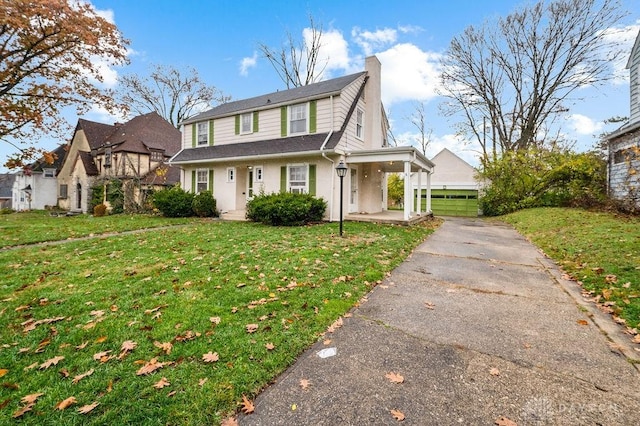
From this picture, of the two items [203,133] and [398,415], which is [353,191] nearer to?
[203,133]

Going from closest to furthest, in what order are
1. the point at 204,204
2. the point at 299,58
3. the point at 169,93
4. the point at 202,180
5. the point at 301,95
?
the point at 301,95, the point at 204,204, the point at 202,180, the point at 299,58, the point at 169,93

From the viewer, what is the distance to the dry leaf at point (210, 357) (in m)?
2.45

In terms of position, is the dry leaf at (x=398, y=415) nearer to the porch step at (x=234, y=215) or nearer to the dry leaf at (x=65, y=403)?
the dry leaf at (x=65, y=403)

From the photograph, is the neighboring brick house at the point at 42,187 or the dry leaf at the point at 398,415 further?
the neighboring brick house at the point at 42,187

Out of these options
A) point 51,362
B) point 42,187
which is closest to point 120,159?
point 42,187

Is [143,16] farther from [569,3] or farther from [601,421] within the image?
[569,3]

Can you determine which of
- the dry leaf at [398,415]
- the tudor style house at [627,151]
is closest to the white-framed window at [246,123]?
the dry leaf at [398,415]

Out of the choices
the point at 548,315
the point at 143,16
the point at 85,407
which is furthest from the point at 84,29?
the point at 548,315

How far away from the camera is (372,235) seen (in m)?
8.41

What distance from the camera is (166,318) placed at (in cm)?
322

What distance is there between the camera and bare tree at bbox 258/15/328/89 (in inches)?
953

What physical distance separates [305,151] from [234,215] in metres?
4.95

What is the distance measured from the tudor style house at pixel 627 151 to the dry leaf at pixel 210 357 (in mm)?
15072

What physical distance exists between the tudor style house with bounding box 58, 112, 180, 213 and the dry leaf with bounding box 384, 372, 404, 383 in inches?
812
